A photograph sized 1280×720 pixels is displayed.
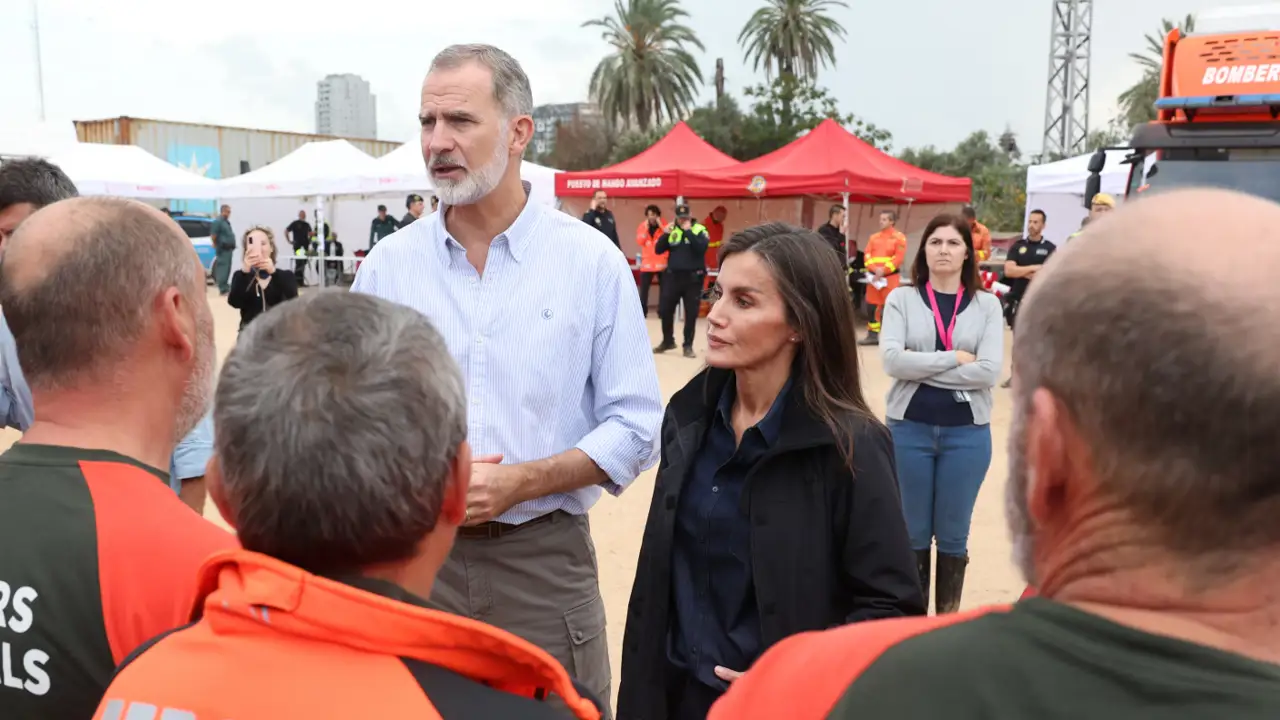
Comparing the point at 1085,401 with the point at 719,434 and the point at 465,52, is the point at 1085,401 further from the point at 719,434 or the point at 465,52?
the point at 465,52

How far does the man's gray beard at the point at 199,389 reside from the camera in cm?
182

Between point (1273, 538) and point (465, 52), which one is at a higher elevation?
point (465, 52)

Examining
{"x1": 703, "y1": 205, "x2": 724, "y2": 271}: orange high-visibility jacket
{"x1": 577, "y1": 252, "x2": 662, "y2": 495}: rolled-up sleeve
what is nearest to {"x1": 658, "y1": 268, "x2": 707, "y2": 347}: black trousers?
{"x1": 703, "y1": 205, "x2": 724, "y2": 271}: orange high-visibility jacket

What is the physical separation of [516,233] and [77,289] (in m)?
1.22

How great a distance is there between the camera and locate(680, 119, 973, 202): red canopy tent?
15797 millimetres

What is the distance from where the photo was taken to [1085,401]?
2.96 feet

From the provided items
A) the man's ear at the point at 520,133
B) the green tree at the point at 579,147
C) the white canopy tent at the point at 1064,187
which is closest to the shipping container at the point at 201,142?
the green tree at the point at 579,147

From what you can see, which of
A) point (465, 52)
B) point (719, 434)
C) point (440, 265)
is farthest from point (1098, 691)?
point (465, 52)

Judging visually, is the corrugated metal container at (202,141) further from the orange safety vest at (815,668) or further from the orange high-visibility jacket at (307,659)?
the orange safety vest at (815,668)

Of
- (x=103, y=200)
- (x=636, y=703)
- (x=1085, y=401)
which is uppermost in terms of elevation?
(x=103, y=200)

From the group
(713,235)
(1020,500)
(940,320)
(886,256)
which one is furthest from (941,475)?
(713,235)

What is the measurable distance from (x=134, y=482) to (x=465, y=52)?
1.62 m

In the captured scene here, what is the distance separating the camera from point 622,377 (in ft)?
8.77

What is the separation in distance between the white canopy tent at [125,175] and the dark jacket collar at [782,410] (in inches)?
767
